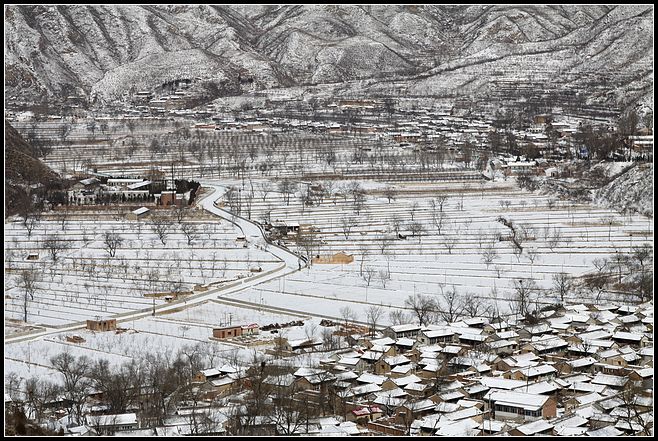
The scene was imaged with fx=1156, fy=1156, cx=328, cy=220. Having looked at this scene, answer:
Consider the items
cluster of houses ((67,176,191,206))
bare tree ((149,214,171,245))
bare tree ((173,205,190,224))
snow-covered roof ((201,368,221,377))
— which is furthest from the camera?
cluster of houses ((67,176,191,206))

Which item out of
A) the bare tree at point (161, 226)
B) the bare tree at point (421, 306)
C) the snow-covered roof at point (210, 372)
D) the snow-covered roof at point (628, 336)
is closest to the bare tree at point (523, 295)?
the bare tree at point (421, 306)

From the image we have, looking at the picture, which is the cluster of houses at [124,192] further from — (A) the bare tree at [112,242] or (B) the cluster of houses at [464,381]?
(B) the cluster of houses at [464,381]

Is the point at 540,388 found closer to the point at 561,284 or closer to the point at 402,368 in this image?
the point at 402,368

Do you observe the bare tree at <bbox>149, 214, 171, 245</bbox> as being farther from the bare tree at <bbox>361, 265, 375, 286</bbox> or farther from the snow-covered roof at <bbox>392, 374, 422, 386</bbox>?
the snow-covered roof at <bbox>392, 374, 422, 386</bbox>

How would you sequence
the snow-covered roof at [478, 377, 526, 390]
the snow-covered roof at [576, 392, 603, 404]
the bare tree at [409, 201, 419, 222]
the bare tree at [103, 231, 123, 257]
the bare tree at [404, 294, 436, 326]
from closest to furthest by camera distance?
the snow-covered roof at [576, 392, 603, 404] → the snow-covered roof at [478, 377, 526, 390] → the bare tree at [404, 294, 436, 326] → the bare tree at [103, 231, 123, 257] → the bare tree at [409, 201, 419, 222]

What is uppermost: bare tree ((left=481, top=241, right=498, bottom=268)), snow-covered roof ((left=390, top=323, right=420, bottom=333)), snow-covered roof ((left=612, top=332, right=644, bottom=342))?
bare tree ((left=481, top=241, right=498, bottom=268))

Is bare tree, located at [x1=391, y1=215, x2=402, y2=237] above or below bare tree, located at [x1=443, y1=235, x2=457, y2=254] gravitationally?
above

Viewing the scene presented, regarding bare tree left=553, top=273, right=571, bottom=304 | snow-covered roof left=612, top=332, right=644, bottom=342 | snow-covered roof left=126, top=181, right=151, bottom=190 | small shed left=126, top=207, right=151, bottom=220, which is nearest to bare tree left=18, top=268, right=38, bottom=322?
small shed left=126, top=207, right=151, bottom=220
